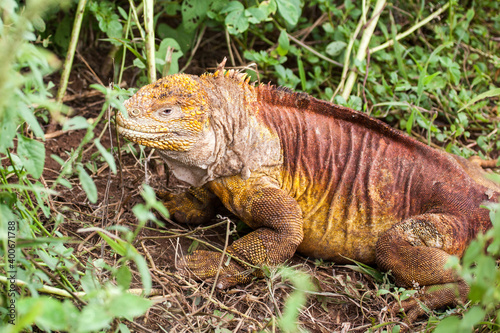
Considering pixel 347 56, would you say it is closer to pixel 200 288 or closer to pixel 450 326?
pixel 200 288

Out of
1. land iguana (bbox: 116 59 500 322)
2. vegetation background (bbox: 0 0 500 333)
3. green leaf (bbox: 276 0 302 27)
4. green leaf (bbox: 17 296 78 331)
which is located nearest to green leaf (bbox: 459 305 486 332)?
vegetation background (bbox: 0 0 500 333)

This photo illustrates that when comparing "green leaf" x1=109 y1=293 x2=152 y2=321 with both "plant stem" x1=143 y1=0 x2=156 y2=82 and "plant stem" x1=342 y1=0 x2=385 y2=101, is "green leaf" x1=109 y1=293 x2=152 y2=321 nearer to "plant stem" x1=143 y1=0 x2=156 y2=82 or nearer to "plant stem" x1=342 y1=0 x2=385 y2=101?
"plant stem" x1=143 y1=0 x2=156 y2=82

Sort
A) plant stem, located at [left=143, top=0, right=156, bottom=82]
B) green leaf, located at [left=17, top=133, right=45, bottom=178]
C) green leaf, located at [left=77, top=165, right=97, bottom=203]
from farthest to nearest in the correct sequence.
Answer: plant stem, located at [left=143, top=0, right=156, bottom=82] → green leaf, located at [left=17, top=133, right=45, bottom=178] → green leaf, located at [left=77, top=165, right=97, bottom=203]

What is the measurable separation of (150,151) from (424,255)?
298 cm

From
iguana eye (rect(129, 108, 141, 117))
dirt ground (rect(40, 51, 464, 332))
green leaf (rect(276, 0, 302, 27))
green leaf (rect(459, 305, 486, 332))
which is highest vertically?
green leaf (rect(276, 0, 302, 27))

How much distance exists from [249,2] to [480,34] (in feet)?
11.9

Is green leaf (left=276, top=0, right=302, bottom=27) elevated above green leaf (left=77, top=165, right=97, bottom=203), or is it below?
above

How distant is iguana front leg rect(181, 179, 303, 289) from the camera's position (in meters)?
4.06

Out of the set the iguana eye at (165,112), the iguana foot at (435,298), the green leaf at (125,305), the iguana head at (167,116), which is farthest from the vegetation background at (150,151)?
the iguana eye at (165,112)

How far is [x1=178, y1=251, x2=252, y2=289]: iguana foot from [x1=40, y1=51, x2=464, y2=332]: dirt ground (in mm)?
69

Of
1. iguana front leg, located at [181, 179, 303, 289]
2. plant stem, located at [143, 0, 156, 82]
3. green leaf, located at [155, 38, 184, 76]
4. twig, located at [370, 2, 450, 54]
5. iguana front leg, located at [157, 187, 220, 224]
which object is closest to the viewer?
iguana front leg, located at [181, 179, 303, 289]

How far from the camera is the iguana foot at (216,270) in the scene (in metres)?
4.01

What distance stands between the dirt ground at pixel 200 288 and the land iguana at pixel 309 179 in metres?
0.16

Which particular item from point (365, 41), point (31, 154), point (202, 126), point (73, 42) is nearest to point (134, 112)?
point (202, 126)
